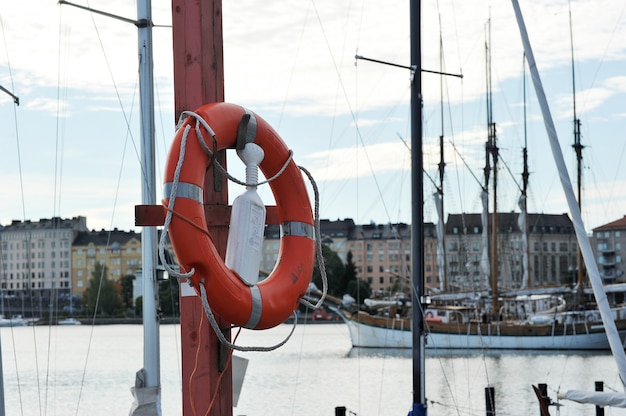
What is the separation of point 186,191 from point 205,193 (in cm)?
32

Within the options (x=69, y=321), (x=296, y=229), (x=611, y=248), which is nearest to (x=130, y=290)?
(x=69, y=321)

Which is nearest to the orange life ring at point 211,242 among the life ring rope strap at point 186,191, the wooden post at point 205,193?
the life ring rope strap at point 186,191

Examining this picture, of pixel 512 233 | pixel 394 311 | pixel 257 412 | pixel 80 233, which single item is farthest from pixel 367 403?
pixel 80 233

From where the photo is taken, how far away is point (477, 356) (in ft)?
169

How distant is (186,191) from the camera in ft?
15.6

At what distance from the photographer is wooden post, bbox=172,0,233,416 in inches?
195

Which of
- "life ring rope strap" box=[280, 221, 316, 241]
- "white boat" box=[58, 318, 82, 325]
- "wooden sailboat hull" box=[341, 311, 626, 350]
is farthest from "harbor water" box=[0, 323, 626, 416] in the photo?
"white boat" box=[58, 318, 82, 325]

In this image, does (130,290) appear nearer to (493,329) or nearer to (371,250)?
(371,250)

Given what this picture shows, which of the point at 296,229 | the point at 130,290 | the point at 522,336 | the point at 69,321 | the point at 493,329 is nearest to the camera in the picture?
the point at 296,229

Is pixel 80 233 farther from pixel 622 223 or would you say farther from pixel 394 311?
pixel 394 311

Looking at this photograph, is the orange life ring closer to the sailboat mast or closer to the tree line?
the sailboat mast

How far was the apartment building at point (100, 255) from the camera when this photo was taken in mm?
135125

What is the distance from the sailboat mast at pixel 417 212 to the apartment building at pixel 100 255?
4779 inches

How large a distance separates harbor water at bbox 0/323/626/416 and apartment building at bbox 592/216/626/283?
69507mm
